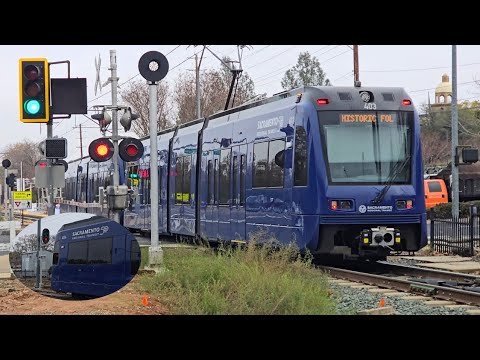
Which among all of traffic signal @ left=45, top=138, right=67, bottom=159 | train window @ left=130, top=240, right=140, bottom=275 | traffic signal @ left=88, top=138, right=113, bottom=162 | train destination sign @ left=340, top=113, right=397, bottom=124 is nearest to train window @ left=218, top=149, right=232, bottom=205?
traffic signal @ left=88, top=138, right=113, bottom=162

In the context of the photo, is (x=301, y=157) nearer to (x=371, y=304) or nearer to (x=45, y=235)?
(x=371, y=304)

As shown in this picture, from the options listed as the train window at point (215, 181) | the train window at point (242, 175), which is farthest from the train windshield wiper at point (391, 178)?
the train window at point (215, 181)

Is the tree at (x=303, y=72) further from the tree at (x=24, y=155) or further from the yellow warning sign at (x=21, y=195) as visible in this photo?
the yellow warning sign at (x=21, y=195)

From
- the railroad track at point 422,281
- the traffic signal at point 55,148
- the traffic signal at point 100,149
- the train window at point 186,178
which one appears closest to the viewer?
the railroad track at point 422,281

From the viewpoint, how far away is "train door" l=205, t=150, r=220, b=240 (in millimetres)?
20709

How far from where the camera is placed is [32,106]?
559 inches

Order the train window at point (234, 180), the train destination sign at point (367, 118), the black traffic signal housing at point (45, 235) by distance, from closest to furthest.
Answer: the black traffic signal housing at point (45, 235) → the train destination sign at point (367, 118) → the train window at point (234, 180)

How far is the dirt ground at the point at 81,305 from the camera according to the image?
34.6ft

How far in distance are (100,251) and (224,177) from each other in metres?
11.0

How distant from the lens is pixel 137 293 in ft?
41.6

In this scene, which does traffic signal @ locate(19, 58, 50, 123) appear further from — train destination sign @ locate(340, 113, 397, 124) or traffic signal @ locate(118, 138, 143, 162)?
train destination sign @ locate(340, 113, 397, 124)

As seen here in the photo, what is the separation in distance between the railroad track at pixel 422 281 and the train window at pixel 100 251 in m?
5.69

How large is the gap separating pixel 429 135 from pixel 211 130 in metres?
52.8
